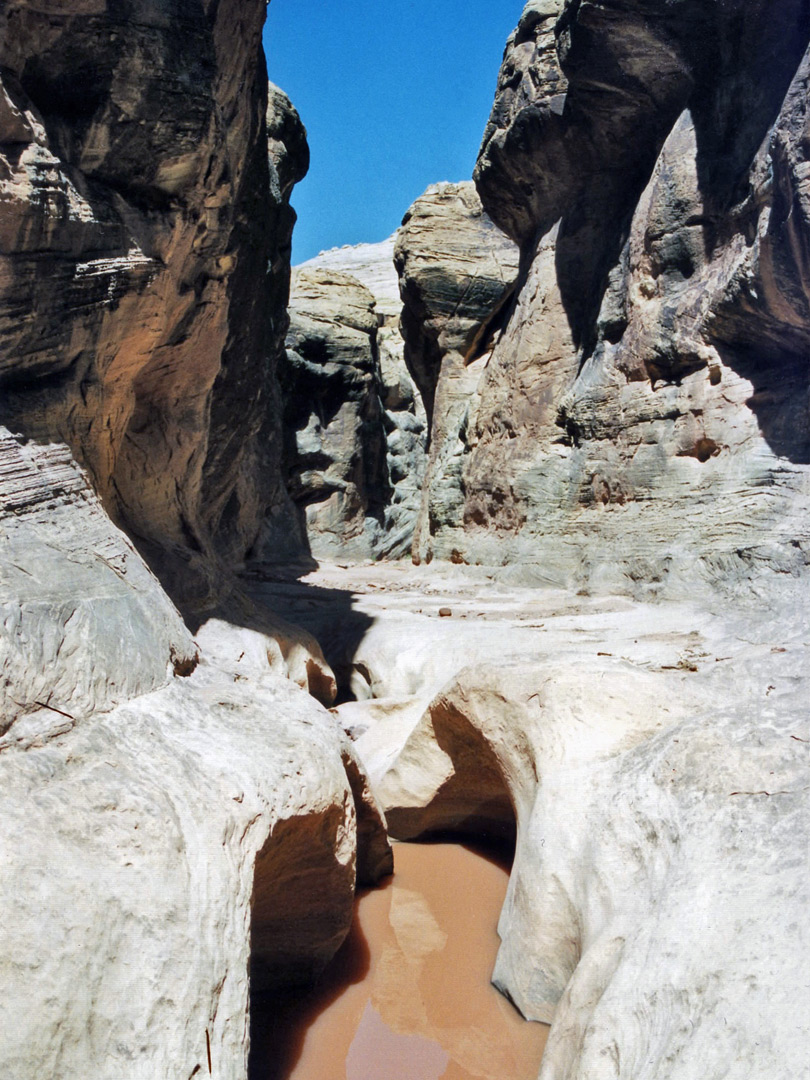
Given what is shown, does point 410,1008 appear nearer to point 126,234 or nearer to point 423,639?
point 126,234

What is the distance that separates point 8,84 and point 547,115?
7.01 m

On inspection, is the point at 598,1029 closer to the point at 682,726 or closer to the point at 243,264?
the point at 682,726

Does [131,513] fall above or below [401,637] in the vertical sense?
above

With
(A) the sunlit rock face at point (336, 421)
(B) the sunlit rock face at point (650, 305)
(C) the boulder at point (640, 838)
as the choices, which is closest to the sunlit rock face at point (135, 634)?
(C) the boulder at point (640, 838)

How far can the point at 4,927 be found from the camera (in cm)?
171

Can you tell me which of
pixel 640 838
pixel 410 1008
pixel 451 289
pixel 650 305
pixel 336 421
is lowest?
pixel 410 1008

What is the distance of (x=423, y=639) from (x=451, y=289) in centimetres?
851

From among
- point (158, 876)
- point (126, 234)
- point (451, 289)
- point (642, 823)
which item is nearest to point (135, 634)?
point (158, 876)

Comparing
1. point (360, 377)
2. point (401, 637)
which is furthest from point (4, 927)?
point (360, 377)

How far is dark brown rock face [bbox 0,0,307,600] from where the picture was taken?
→ 343 centimetres

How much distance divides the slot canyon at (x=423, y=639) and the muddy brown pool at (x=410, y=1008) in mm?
14

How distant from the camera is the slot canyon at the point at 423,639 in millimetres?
1938

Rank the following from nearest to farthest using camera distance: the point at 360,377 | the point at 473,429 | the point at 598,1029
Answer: the point at 598,1029 → the point at 473,429 → the point at 360,377

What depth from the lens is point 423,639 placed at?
20.1ft
